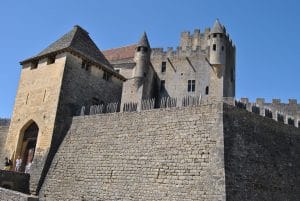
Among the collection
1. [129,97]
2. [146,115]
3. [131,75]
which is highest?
[131,75]

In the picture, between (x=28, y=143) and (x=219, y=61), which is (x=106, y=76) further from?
(x=219, y=61)

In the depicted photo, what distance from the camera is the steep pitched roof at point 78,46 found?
2140 cm

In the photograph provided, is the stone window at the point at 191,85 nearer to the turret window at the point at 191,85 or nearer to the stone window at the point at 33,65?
the turret window at the point at 191,85

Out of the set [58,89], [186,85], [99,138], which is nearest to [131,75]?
[186,85]

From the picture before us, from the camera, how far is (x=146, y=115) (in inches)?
638

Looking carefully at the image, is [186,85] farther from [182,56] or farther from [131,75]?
[131,75]

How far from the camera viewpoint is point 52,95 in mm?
20234

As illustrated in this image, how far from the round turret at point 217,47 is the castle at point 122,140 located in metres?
16.7

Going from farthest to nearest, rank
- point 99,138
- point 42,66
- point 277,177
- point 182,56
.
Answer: point 182,56
point 42,66
point 99,138
point 277,177

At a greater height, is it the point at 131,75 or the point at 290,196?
the point at 131,75

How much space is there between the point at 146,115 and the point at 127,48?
98.7 ft

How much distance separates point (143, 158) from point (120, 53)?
3040cm

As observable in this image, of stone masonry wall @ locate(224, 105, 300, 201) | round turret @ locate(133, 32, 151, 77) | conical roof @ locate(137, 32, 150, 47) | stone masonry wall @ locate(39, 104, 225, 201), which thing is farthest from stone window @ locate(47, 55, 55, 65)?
→ conical roof @ locate(137, 32, 150, 47)

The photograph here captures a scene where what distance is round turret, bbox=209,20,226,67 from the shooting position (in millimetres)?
38062
